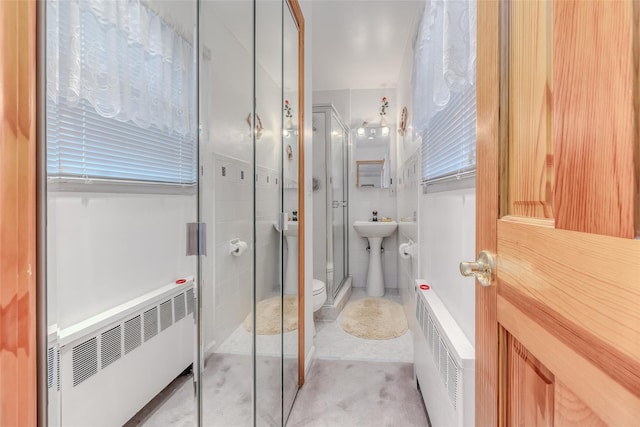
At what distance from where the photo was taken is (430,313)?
4.49ft

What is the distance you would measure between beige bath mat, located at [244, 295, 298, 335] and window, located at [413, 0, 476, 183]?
41.3 inches

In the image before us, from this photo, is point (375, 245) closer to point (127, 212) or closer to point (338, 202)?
point (338, 202)

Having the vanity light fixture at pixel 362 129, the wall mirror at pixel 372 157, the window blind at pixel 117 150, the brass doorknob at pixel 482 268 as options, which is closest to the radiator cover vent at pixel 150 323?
the window blind at pixel 117 150

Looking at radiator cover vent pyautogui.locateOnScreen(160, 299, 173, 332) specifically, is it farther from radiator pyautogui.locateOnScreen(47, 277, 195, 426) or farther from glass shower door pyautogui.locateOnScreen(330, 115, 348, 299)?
glass shower door pyautogui.locateOnScreen(330, 115, 348, 299)

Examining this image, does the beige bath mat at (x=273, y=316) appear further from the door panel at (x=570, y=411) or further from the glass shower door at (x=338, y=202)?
the glass shower door at (x=338, y=202)

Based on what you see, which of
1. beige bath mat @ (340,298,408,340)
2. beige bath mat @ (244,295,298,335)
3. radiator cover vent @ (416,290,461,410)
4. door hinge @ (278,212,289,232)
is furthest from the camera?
beige bath mat @ (340,298,408,340)

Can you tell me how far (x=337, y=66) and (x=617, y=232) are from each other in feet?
11.0

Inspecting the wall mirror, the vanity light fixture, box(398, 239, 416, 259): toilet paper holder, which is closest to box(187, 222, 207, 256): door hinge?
box(398, 239, 416, 259): toilet paper holder

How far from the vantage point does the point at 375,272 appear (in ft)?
11.8

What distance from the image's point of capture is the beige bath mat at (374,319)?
254 centimetres

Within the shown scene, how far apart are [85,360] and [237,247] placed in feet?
1.93

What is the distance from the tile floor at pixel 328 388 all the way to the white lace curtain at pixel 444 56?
1296mm

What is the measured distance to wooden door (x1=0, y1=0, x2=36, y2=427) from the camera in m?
0.49

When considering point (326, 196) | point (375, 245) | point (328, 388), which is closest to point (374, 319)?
point (375, 245)
